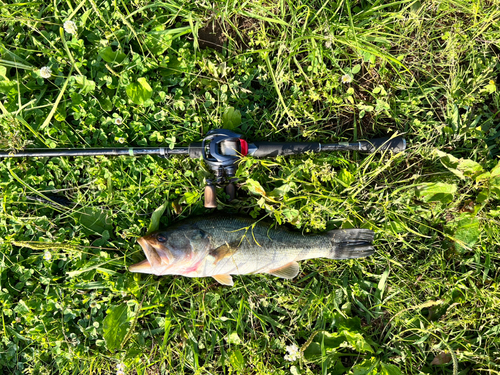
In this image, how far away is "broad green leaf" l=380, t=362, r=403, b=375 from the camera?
311 centimetres

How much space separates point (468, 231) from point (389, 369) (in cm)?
153

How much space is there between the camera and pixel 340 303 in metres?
3.31

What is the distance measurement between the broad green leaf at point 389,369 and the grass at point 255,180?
→ 0.02 metres

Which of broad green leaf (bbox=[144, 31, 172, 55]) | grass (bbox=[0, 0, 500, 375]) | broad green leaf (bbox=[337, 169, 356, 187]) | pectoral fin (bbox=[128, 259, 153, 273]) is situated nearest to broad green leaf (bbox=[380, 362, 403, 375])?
grass (bbox=[0, 0, 500, 375])

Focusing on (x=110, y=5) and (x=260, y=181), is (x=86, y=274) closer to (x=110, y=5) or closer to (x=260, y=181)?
(x=260, y=181)

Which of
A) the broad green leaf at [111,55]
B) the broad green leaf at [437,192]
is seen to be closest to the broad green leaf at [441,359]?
the broad green leaf at [437,192]

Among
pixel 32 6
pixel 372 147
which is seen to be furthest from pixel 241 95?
pixel 32 6

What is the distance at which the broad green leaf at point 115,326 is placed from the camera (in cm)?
310

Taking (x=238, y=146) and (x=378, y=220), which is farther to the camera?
(x=378, y=220)

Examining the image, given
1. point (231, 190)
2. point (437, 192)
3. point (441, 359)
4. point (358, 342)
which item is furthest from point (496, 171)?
point (231, 190)

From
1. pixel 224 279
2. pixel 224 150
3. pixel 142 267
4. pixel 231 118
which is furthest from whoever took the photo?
pixel 231 118

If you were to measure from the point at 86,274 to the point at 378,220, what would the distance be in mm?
2914

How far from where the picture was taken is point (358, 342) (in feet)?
10.4

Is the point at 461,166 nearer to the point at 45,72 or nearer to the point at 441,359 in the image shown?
the point at 441,359
